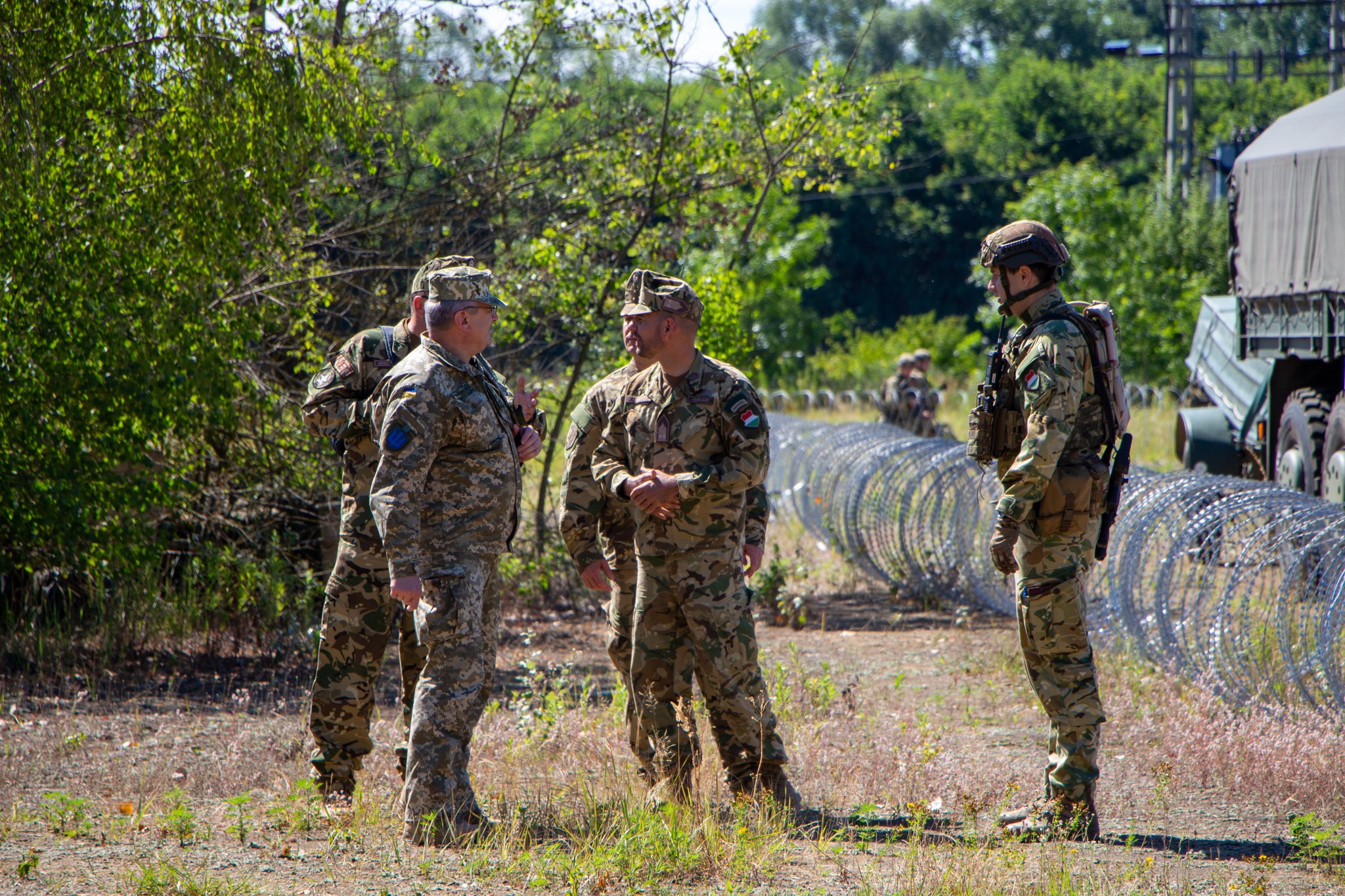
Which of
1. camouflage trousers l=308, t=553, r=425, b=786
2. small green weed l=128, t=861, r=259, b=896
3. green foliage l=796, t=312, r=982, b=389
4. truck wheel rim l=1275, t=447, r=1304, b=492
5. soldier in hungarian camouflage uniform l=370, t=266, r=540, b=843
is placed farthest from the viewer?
green foliage l=796, t=312, r=982, b=389

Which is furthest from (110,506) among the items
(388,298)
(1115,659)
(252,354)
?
(1115,659)

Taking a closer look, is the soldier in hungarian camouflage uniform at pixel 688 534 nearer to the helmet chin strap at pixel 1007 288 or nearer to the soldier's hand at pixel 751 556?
the soldier's hand at pixel 751 556

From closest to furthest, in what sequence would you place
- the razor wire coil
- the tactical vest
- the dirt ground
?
the dirt ground < the tactical vest < the razor wire coil

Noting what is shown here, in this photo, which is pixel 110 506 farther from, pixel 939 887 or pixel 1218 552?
pixel 1218 552

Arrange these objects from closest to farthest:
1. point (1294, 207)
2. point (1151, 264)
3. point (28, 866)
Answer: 1. point (28, 866)
2. point (1294, 207)
3. point (1151, 264)

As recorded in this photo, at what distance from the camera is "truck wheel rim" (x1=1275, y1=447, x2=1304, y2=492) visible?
1014 centimetres

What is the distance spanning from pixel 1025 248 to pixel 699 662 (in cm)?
181

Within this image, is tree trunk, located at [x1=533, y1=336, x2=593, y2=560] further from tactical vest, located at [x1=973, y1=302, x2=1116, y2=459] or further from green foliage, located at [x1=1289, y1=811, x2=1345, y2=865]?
green foliage, located at [x1=1289, y1=811, x2=1345, y2=865]

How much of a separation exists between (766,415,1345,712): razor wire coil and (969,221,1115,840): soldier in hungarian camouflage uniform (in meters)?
0.60

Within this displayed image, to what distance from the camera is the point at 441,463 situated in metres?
4.35

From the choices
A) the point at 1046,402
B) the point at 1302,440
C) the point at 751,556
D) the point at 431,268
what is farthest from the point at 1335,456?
the point at 431,268

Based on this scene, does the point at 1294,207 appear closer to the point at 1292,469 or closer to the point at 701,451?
the point at 1292,469

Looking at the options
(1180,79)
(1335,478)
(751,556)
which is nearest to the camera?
(751,556)

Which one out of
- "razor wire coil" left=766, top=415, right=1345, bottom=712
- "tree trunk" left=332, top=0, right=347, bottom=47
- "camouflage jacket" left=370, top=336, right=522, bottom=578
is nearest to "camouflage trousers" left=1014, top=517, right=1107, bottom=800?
Result: "razor wire coil" left=766, top=415, right=1345, bottom=712
